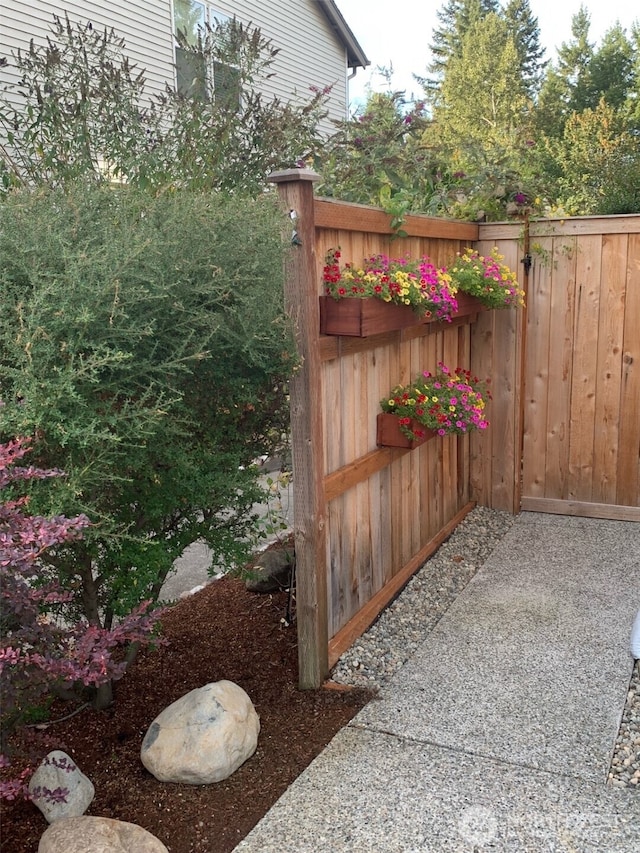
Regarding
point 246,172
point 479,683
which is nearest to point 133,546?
point 479,683

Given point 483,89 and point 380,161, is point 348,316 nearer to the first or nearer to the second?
point 380,161

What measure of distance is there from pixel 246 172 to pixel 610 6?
29.5 metres

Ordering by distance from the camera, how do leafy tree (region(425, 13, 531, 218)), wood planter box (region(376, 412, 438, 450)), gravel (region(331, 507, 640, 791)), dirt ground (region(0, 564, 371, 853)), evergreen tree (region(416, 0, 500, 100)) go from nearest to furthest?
dirt ground (region(0, 564, 371, 853)) → gravel (region(331, 507, 640, 791)) → wood planter box (region(376, 412, 438, 450)) → leafy tree (region(425, 13, 531, 218)) → evergreen tree (region(416, 0, 500, 100))

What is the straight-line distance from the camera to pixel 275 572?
13.4ft

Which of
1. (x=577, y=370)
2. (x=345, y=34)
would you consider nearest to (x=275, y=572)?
(x=577, y=370)

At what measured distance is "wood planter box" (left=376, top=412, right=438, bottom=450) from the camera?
149 inches

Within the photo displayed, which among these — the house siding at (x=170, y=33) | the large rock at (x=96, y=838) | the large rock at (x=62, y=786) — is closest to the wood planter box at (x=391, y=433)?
the large rock at (x=62, y=786)

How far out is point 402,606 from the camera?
3.94 meters

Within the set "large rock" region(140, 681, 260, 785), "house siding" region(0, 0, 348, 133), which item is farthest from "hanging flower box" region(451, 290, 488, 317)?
"large rock" region(140, 681, 260, 785)

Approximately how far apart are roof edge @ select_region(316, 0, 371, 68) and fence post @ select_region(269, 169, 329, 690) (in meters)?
10.9

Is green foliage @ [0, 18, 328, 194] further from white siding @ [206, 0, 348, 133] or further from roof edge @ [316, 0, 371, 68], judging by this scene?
roof edge @ [316, 0, 371, 68]

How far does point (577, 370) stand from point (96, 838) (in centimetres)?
426

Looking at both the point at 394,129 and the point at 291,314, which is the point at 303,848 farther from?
the point at 394,129

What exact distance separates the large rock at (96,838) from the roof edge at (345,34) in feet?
41.6
